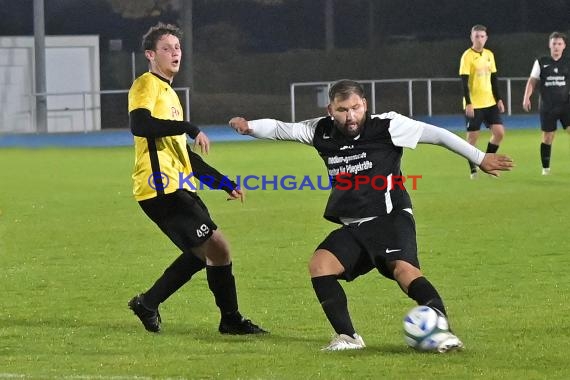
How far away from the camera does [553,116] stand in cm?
1919

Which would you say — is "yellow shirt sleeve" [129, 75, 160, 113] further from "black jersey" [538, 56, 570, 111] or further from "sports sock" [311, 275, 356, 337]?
"black jersey" [538, 56, 570, 111]

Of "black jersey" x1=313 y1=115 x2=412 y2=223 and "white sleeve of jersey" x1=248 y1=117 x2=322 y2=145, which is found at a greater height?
"white sleeve of jersey" x1=248 y1=117 x2=322 y2=145

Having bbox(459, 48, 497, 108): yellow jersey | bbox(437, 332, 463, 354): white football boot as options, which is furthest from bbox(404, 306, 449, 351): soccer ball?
bbox(459, 48, 497, 108): yellow jersey

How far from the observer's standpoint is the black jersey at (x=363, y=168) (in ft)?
24.3

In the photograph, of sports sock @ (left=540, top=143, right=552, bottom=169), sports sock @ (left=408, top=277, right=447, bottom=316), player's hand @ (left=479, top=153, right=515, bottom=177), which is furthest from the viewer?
sports sock @ (left=540, top=143, right=552, bottom=169)

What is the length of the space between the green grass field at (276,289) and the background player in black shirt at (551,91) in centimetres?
56

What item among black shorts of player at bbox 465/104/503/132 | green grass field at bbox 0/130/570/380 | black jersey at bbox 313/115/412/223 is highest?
black jersey at bbox 313/115/412/223

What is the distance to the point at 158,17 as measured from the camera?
140ft

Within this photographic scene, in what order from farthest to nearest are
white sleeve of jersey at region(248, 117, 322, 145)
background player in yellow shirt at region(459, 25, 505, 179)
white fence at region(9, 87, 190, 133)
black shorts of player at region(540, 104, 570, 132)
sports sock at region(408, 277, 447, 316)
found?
white fence at region(9, 87, 190, 133) → black shorts of player at region(540, 104, 570, 132) → background player in yellow shirt at region(459, 25, 505, 179) → white sleeve of jersey at region(248, 117, 322, 145) → sports sock at region(408, 277, 447, 316)

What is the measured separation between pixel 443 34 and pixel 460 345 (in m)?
39.2

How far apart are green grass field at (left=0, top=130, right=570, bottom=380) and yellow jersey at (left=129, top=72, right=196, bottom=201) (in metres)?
0.86

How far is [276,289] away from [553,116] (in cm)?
1027

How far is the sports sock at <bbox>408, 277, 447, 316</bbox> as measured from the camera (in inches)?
281

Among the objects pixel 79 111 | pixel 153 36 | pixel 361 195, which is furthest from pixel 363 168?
pixel 79 111
